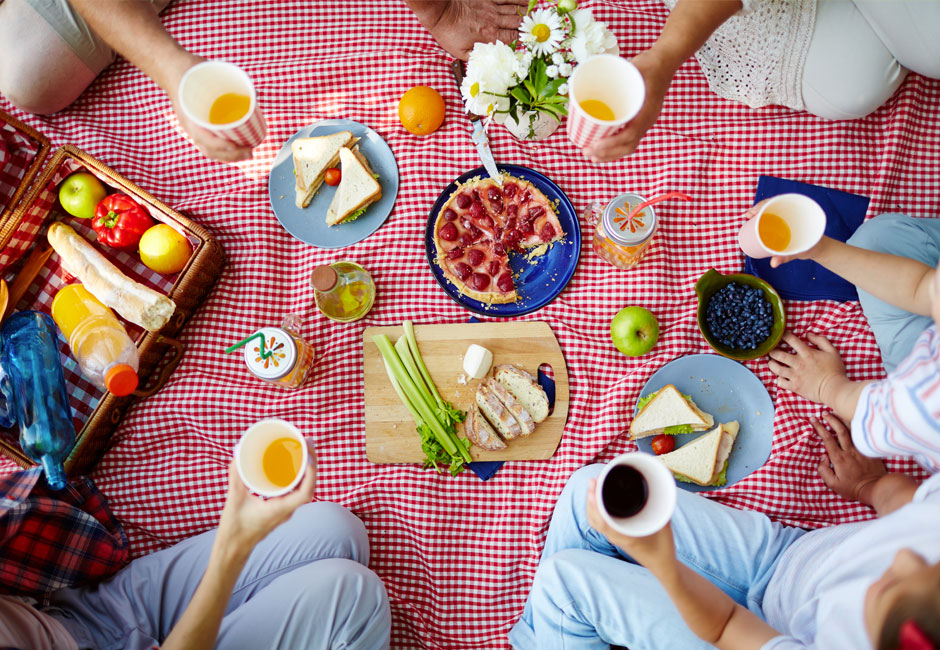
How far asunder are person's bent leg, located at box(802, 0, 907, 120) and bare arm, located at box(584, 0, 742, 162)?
39cm

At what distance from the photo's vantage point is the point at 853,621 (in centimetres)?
125

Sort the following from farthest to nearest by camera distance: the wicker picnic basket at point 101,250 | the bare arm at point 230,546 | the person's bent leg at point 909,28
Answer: the wicker picnic basket at point 101,250 < the person's bent leg at point 909,28 < the bare arm at point 230,546

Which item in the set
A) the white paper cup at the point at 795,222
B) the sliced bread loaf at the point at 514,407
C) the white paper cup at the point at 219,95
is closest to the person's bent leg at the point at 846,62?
the white paper cup at the point at 795,222

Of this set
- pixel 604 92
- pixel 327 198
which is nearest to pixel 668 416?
pixel 604 92

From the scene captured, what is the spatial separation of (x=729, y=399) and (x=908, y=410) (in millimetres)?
644

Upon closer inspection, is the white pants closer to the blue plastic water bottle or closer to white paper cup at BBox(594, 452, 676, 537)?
white paper cup at BBox(594, 452, 676, 537)

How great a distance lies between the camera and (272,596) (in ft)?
5.57

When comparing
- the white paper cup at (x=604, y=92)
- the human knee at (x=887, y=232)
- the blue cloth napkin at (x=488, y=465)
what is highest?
the white paper cup at (x=604, y=92)

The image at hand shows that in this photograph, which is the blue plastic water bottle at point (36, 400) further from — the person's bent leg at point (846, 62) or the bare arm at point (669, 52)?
the person's bent leg at point (846, 62)

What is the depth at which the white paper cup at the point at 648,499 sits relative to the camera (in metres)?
1.33

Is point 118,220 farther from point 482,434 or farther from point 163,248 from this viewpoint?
point 482,434

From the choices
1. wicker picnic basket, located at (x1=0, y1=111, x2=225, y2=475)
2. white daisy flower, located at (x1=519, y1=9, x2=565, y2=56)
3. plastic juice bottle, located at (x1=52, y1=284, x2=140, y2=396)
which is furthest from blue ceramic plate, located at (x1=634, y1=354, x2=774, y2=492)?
plastic juice bottle, located at (x1=52, y1=284, x2=140, y2=396)

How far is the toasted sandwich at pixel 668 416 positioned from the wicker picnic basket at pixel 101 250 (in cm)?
149

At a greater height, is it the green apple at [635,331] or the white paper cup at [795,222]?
the white paper cup at [795,222]
